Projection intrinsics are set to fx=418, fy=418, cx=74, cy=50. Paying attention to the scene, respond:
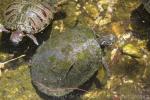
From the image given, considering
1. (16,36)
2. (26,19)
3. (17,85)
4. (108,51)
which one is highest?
(26,19)

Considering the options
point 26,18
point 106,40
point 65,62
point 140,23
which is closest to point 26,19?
point 26,18

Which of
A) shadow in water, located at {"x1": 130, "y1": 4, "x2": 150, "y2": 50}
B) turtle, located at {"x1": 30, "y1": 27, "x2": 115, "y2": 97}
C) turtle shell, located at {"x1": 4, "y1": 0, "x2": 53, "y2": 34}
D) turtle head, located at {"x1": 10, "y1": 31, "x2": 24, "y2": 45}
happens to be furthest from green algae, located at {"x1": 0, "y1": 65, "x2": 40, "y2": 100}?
shadow in water, located at {"x1": 130, "y1": 4, "x2": 150, "y2": 50}

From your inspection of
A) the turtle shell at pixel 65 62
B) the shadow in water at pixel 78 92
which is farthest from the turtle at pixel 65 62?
the shadow in water at pixel 78 92

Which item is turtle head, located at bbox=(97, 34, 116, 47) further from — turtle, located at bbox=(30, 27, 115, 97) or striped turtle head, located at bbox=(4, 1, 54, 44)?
striped turtle head, located at bbox=(4, 1, 54, 44)

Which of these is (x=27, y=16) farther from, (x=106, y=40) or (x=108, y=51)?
(x=108, y=51)

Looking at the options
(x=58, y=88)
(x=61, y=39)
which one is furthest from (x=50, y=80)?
(x=61, y=39)

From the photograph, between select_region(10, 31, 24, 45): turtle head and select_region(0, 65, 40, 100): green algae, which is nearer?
select_region(10, 31, 24, 45): turtle head
